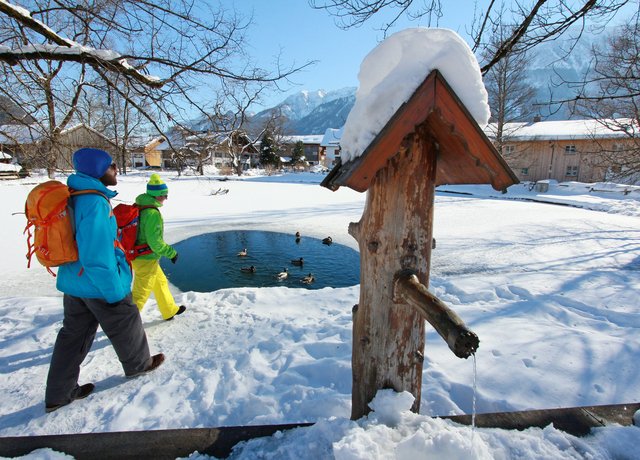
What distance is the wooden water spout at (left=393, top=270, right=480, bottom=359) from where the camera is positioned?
1.09 meters

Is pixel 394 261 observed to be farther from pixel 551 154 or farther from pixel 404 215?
pixel 551 154

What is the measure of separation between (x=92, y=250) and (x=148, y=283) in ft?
4.62

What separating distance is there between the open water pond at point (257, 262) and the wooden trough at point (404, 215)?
497cm

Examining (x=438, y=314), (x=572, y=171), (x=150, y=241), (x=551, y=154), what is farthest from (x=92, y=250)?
(x=572, y=171)

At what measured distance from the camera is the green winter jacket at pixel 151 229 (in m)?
3.42

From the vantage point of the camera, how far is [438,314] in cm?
120

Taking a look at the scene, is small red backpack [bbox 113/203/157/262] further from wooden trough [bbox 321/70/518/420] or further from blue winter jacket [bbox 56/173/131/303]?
wooden trough [bbox 321/70/518/420]

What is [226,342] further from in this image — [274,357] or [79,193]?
[79,193]

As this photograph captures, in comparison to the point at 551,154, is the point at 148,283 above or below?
below

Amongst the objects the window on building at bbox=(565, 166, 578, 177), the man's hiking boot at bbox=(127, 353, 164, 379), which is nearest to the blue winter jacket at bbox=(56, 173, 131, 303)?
the man's hiking boot at bbox=(127, 353, 164, 379)

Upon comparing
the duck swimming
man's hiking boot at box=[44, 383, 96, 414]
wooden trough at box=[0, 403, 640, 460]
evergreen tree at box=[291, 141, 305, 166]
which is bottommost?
the duck swimming

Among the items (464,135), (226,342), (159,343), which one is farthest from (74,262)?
(464,135)

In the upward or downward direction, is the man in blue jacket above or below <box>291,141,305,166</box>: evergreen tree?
below

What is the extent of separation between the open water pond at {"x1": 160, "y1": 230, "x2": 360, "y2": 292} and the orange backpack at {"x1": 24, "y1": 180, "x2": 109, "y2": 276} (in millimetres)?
4077
